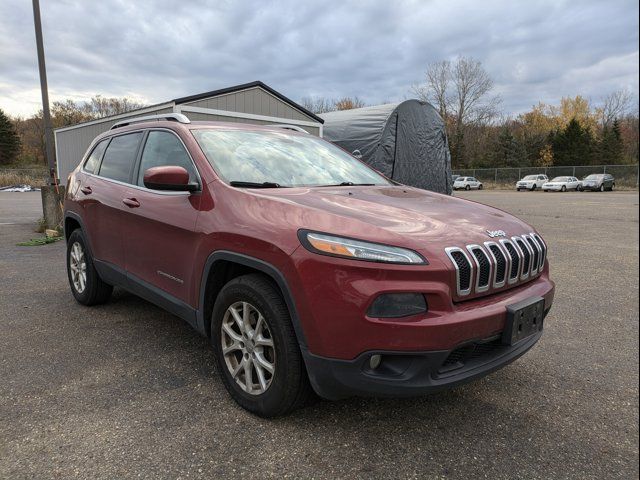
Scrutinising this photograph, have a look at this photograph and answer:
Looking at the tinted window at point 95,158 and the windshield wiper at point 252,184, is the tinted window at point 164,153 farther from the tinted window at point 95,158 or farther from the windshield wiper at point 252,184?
the tinted window at point 95,158

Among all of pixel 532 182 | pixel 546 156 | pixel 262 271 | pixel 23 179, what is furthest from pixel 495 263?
pixel 546 156

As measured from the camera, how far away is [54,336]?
387cm

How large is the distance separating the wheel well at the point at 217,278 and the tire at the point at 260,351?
11cm

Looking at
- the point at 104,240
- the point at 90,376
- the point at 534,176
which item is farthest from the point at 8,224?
the point at 534,176

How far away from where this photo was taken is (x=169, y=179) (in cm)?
286

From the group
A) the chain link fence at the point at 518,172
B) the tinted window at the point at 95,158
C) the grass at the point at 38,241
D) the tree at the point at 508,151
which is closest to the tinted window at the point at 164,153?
the tinted window at the point at 95,158

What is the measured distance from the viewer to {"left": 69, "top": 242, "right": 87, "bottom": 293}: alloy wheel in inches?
181

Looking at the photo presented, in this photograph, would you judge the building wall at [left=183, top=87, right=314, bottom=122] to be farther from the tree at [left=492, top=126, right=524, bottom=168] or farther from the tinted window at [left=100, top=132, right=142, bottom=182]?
the tree at [left=492, top=126, right=524, bottom=168]

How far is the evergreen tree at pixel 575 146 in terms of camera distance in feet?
161

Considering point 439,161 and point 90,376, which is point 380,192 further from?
point 439,161

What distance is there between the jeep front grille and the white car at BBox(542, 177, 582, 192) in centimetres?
3989

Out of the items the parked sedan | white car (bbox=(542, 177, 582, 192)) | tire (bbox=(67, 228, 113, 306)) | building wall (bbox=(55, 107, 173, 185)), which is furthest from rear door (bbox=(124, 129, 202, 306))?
white car (bbox=(542, 177, 582, 192))

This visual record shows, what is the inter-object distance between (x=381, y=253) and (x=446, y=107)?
57930 millimetres

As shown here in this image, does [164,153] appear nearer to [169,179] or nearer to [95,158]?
[169,179]
